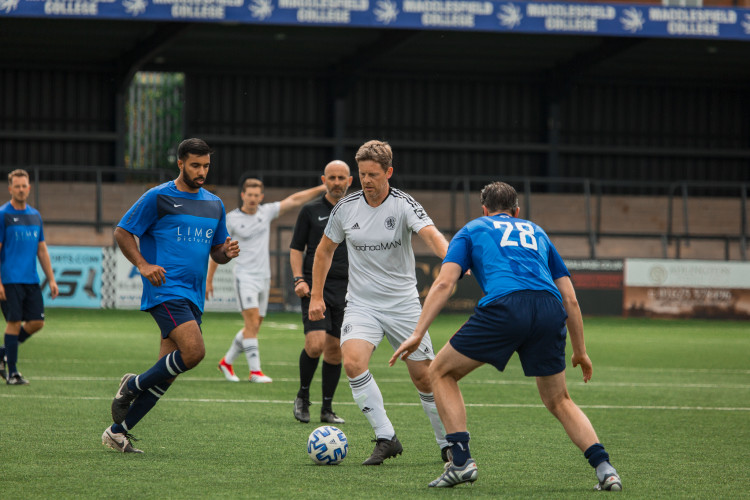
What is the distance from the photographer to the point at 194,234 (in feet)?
23.7

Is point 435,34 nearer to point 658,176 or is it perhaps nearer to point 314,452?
point 658,176

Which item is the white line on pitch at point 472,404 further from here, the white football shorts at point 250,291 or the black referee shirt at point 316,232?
the white football shorts at point 250,291

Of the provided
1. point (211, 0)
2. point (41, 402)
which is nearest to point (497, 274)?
point (41, 402)

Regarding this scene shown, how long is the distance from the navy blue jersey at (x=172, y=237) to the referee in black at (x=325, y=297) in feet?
5.11

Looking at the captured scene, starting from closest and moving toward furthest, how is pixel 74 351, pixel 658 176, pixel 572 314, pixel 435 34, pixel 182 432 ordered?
pixel 572 314 < pixel 182 432 < pixel 74 351 < pixel 435 34 < pixel 658 176

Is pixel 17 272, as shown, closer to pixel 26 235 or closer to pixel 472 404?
pixel 26 235

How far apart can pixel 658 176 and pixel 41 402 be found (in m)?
28.7

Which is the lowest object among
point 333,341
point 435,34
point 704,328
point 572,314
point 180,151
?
point 704,328

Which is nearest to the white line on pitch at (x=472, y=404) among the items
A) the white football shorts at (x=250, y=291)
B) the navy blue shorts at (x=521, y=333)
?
the white football shorts at (x=250, y=291)

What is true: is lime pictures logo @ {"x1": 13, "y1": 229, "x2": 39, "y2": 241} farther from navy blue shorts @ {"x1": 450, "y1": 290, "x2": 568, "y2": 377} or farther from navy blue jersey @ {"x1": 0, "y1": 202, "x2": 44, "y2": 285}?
navy blue shorts @ {"x1": 450, "y1": 290, "x2": 568, "y2": 377}

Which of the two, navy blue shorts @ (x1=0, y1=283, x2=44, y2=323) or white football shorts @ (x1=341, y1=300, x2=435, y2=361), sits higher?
white football shorts @ (x1=341, y1=300, x2=435, y2=361)

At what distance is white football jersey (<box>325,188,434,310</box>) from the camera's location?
22.9ft

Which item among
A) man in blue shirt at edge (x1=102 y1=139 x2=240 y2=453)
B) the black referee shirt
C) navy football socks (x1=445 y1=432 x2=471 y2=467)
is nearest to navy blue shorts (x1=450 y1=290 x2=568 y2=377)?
navy football socks (x1=445 y1=432 x2=471 y2=467)

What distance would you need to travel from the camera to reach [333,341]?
29.7 feet
